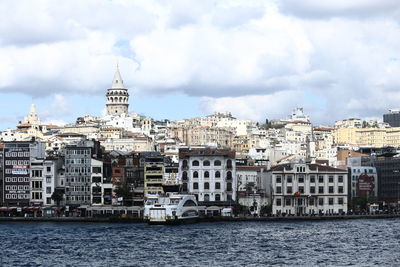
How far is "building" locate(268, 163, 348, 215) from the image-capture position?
114812mm

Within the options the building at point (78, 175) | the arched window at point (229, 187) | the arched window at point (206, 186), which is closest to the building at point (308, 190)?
the arched window at point (229, 187)

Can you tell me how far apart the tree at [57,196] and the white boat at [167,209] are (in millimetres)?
13836

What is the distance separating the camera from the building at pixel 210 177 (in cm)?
11319

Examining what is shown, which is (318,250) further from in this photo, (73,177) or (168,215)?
(73,177)

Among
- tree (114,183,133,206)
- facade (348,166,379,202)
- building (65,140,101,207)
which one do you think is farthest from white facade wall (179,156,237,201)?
facade (348,166,379,202)

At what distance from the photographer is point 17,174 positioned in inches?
4609

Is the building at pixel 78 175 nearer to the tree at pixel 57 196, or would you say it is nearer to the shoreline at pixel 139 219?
the tree at pixel 57 196

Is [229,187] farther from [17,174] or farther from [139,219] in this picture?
[17,174]

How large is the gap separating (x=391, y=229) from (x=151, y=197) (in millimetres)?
22482

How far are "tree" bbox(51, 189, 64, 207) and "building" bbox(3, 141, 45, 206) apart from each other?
2.60 metres

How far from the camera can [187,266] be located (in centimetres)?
6412

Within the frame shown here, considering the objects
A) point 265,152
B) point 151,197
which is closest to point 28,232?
point 151,197

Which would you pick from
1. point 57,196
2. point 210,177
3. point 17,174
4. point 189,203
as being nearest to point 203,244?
point 189,203

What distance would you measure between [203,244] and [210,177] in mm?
35352
